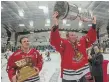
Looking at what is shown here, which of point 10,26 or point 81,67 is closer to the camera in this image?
point 81,67

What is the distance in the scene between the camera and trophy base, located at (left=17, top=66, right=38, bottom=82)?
7.54 ft

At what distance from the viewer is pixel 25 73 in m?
2.31

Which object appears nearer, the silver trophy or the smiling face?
the silver trophy

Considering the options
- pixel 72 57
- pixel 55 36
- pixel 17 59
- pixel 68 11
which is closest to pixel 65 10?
pixel 68 11

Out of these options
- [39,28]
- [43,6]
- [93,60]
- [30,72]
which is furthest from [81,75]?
[43,6]

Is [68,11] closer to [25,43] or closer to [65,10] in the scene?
[65,10]

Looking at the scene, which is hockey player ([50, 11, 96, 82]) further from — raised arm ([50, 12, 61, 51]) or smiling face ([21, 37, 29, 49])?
smiling face ([21, 37, 29, 49])

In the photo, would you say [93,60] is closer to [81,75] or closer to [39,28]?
[81,75]

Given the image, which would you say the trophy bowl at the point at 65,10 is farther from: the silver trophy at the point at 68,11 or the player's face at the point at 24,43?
the player's face at the point at 24,43

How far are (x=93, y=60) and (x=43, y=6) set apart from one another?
271 inches

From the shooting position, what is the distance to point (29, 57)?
233cm

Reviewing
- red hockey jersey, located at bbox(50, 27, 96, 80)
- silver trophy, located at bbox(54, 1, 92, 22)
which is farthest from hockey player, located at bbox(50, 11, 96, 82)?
silver trophy, located at bbox(54, 1, 92, 22)

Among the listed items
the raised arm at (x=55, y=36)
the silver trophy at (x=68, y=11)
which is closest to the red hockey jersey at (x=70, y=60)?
the raised arm at (x=55, y=36)

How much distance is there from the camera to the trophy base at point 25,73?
7.54ft
